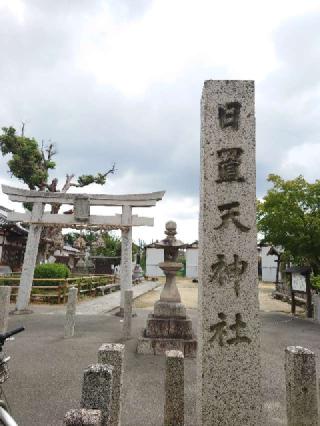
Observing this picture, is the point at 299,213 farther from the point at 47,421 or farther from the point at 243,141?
the point at 47,421

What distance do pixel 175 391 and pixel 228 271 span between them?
4.69 feet

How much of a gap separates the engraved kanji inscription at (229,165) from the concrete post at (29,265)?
9.83 meters

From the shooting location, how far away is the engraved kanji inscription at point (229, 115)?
388 cm

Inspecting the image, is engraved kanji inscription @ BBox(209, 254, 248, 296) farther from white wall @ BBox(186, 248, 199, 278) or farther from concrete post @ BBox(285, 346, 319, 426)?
white wall @ BBox(186, 248, 199, 278)

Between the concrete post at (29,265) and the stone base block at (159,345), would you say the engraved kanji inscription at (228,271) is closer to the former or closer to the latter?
the stone base block at (159,345)

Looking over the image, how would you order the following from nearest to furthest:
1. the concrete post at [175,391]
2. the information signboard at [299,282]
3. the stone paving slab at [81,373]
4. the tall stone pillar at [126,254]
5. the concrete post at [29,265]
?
the concrete post at [175,391]
the stone paving slab at [81,373]
the tall stone pillar at [126,254]
the concrete post at [29,265]
the information signboard at [299,282]

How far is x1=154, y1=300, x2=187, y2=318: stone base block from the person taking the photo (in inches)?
285

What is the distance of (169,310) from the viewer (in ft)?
23.9

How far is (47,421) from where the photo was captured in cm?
369

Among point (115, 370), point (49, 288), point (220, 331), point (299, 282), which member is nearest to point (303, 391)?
point (220, 331)

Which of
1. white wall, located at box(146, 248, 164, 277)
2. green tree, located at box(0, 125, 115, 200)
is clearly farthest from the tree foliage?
white wall, located at box(146, 248, 164, 277)

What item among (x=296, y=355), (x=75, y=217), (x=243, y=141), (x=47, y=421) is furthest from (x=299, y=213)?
(x=47, y=421)

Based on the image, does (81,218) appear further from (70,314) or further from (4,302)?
(4,302)

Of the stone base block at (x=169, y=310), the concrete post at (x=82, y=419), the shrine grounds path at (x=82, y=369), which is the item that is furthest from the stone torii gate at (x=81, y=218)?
the concrete post at (x=82, y=419)
